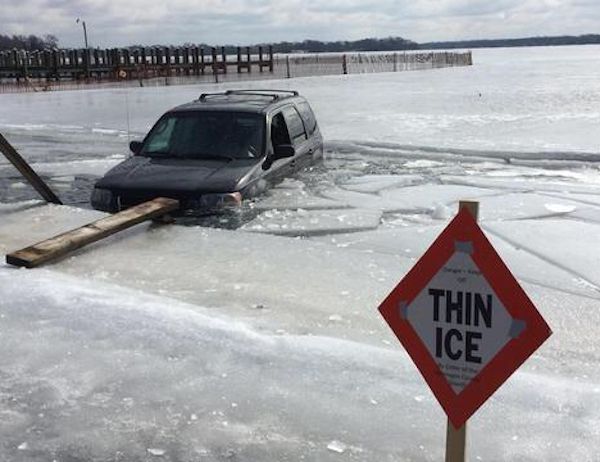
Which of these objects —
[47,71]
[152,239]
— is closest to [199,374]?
[152,239]

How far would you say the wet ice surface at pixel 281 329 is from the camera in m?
3.68

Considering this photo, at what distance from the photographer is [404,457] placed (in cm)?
348

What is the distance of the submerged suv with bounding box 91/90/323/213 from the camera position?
855 centimetres

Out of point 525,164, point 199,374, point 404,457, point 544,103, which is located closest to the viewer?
point 404,457

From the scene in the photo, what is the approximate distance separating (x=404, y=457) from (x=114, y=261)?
4285 mm

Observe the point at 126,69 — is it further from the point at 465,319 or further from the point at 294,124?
the point at 465,319

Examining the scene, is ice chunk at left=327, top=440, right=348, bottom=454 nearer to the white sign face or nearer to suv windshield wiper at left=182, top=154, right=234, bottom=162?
the white sign face

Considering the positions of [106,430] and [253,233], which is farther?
[253,233]

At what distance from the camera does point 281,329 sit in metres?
5.17

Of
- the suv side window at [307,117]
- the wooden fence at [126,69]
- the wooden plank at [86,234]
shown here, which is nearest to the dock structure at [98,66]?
the wooden fence at [126,69]

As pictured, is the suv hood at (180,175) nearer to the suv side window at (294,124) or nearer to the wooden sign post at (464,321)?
the suv side window at (294,124)

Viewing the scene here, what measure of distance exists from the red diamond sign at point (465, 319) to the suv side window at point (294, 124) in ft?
25.2

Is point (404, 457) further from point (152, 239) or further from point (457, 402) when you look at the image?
point (152, 239)

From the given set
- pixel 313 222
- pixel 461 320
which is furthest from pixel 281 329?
pixel 313 222
